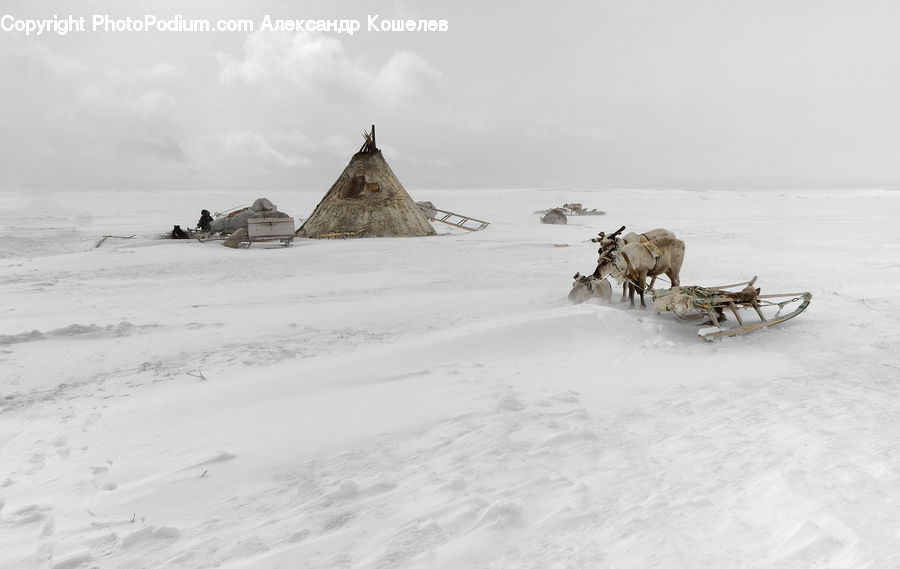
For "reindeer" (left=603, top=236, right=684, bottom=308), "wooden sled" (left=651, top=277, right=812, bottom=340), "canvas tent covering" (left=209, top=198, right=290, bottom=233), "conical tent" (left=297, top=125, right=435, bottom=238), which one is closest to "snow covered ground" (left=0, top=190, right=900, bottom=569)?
"wooden sled" (left=651, top=277, right=812, bottom=340)

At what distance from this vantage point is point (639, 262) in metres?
6.69

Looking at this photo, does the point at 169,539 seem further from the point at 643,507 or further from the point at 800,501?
the point at 800,501

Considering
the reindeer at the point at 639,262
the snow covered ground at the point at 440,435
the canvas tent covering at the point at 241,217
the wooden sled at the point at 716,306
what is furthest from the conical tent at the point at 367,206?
the wooden sled at the point at 716,306

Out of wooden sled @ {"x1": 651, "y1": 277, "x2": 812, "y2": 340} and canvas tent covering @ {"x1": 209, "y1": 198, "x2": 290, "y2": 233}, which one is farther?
canvas tent covering @ {"x1": 209, "y1": 198, "x2": 290, "y2": 233}

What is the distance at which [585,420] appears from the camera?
3.71 m

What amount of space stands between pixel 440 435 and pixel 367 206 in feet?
46.8

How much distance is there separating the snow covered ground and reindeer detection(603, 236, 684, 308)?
550mm

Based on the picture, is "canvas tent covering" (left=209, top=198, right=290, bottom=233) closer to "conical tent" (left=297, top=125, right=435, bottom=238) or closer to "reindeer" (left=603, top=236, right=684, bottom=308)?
"conical tent" (left=297, top=125, right=435, bottom=238)

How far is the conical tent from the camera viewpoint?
1667 centimetres

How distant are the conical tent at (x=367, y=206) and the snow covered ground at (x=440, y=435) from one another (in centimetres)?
920

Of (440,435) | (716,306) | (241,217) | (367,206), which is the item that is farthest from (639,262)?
(241,217)

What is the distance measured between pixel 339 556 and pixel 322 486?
25.4 inches

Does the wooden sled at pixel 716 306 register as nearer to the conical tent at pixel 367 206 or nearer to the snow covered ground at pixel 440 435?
the snow covered ground at pixel 440 435

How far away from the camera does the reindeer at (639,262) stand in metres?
6.62
